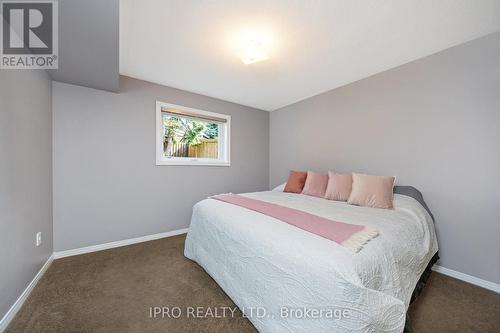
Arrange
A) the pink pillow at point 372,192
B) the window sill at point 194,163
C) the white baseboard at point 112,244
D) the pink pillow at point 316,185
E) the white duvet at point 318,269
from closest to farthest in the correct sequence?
the white duvet at point 318,269, the pink pillow at point 372,192, the white baseboard at point 112,244, the pink pillow at point 316,185, the window sill at point 194,163

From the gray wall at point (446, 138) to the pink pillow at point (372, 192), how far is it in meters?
0.43

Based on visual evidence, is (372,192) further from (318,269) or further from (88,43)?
(88,43)

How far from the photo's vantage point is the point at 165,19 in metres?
1.56

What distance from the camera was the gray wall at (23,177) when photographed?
4.07 feet

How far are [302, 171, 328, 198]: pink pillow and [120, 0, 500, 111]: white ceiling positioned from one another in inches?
53.5

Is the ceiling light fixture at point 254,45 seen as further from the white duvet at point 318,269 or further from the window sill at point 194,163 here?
the window sill at point 194,163

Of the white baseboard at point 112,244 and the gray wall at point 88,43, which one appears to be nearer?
the gray wall at point 88,43

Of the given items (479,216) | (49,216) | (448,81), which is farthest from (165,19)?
(479,216)

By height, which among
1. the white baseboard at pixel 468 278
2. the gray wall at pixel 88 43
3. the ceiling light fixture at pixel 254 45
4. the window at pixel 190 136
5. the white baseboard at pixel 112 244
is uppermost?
the ceiling light fixture at pixel 254 45

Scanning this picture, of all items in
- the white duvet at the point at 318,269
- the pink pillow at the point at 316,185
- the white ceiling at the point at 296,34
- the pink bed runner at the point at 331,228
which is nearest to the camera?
the white duvet at the point at 318,269

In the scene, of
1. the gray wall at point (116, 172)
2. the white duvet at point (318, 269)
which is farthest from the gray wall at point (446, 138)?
the gray wall at point (116, 172)

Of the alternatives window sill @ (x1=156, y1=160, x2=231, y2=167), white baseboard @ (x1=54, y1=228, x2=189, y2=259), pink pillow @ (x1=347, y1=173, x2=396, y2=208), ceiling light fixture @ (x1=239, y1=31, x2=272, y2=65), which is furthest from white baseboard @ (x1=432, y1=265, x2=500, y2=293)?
white baseboard @ (x1=54, y1=228, x2=189, y2=259)

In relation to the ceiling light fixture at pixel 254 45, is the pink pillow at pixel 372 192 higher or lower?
lower

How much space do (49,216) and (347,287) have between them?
2860 mm
